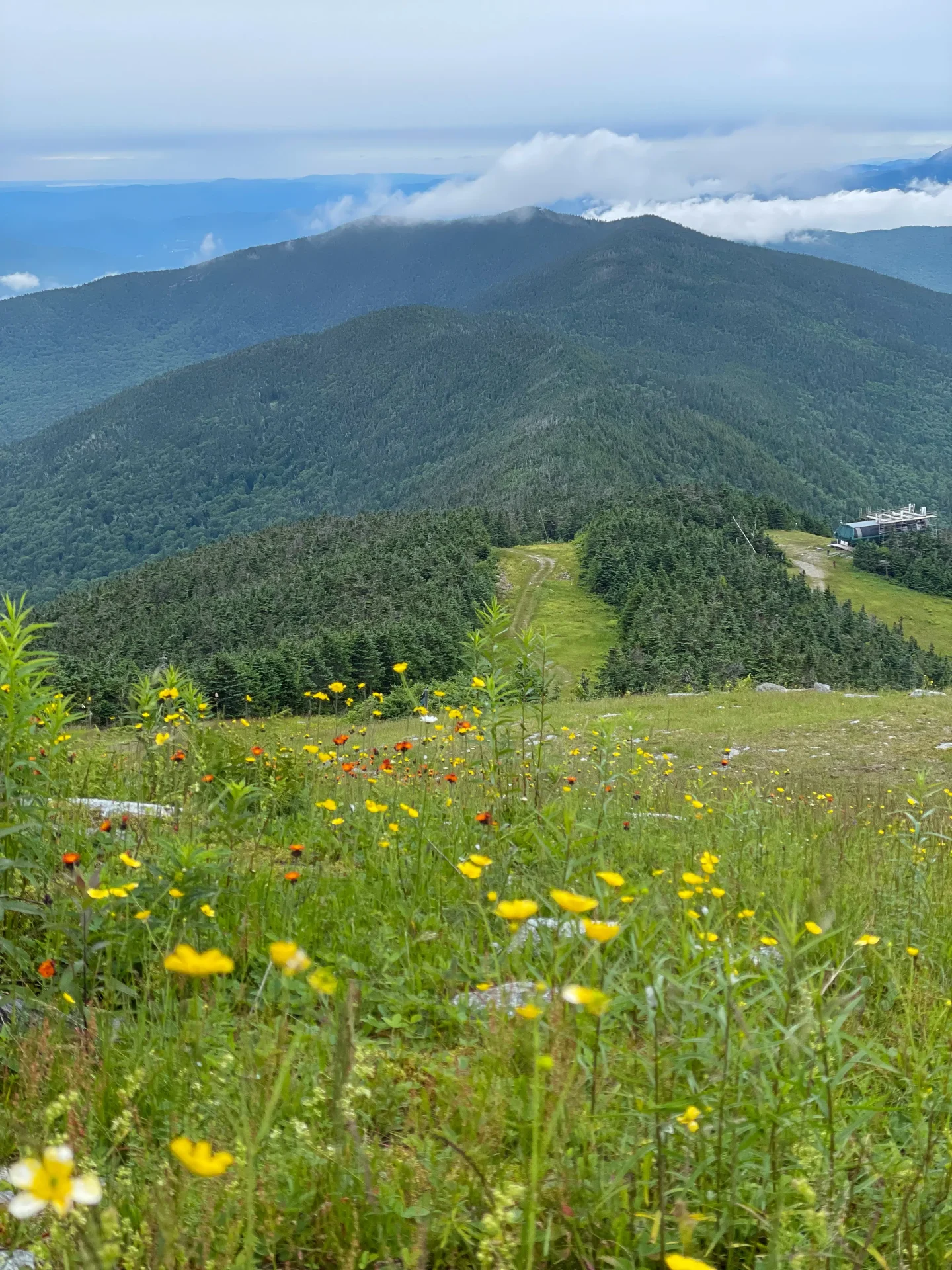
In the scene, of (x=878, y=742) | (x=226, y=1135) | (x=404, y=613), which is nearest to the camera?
(x=226, y=1135)

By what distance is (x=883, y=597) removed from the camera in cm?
8850

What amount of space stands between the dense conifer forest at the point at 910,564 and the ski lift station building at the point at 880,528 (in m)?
3.55

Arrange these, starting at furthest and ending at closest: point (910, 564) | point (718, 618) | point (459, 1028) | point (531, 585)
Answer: point (910, 564) → point (531, 585) → point (718, 618) → point (459, 1028)

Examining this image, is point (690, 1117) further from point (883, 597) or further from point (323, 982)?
point (883, 597)

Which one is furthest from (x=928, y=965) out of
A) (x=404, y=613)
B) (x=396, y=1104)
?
(x=404, y=613)

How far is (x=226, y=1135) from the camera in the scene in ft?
8.08

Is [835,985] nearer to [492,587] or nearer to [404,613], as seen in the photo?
[404,613]

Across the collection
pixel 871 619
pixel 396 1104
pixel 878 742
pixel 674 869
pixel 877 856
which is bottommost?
pixel 871 619

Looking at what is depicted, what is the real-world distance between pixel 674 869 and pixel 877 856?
174 centimetres

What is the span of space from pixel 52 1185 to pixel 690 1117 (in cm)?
161

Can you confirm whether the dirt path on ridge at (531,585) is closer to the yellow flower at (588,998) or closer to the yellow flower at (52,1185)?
the yellow flower at (588,998)

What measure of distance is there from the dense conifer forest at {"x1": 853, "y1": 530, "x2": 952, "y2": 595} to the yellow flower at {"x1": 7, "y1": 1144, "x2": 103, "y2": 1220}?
105m

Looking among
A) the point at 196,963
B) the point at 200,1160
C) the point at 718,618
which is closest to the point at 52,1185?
the point at 200,1160

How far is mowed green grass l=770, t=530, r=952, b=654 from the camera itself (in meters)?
81.7
